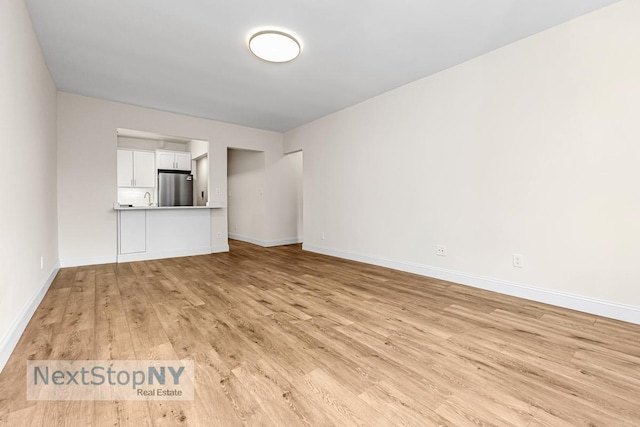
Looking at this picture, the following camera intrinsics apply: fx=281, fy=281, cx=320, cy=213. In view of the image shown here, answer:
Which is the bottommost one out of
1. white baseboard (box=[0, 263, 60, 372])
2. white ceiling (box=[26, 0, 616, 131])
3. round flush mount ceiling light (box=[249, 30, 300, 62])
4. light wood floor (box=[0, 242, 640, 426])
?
light wood floor (box=[0, 242, 640, 426])

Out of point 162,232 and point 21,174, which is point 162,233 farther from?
point 21,174

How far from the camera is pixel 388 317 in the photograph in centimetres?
235

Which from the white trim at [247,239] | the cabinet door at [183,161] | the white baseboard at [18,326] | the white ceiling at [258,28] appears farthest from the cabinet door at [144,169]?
the white baseboard at [18,326]

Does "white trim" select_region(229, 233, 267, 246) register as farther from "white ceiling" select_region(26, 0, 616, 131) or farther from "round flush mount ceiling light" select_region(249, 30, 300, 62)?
"round flush mount ceiling light" select_region(249, 30, 300, 62)

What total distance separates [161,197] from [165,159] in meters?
1.03

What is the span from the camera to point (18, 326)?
1.94 m

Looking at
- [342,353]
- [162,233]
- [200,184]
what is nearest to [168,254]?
[162,233]

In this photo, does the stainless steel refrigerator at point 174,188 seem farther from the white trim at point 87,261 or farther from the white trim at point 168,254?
the white trim at point 87,261

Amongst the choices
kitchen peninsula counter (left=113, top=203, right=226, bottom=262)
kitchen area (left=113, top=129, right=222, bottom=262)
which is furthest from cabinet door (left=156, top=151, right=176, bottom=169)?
kitchen peninsula counter (left=113, top=203, right=226, bottom=262)

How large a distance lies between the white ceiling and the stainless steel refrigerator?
104 inches

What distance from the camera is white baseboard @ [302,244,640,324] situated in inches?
90.5

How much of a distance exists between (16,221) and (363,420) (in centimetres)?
263

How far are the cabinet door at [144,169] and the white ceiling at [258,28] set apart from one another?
275 cm
